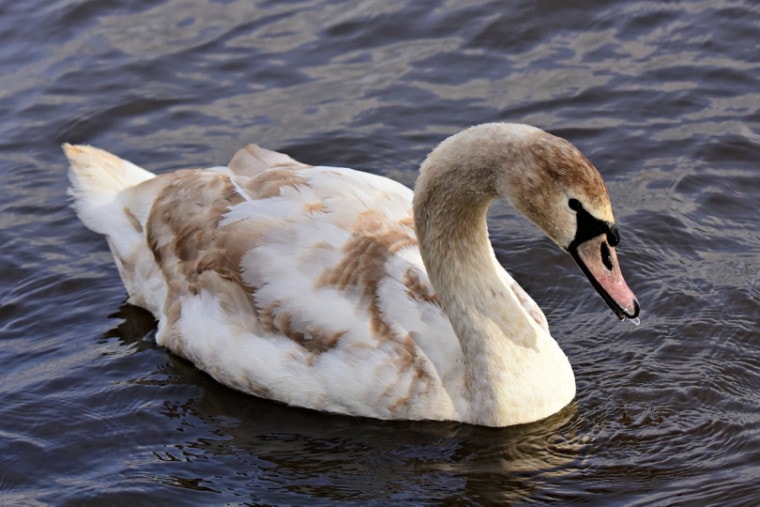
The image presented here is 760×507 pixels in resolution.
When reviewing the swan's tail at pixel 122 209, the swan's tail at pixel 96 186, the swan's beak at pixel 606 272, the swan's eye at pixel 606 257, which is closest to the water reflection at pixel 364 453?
the swan's beak at pixel 606 272

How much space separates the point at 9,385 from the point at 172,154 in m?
3.33

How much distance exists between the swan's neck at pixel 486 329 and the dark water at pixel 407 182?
7.0 inches

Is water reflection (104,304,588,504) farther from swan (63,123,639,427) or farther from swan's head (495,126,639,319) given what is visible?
swan's head (495,126,639,319)

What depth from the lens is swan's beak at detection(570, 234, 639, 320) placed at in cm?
693

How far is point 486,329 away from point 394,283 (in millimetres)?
606

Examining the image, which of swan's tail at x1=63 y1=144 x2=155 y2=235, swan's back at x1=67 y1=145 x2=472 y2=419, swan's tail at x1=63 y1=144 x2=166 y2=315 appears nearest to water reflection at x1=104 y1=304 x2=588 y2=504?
swan's back at x1=67 y1=145 x2=472 y2=419

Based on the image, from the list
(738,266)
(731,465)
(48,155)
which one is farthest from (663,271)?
(48,155)

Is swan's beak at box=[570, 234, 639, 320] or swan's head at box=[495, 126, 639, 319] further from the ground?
swan's head at box=[495, 126, 639, 319]

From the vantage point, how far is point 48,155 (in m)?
11.6

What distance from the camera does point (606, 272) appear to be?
6984 millimetres

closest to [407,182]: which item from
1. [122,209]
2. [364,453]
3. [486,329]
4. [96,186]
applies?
[122,209]

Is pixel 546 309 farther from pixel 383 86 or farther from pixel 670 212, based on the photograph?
pixel 383 86

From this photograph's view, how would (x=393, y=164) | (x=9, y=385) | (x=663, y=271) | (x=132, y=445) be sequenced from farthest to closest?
(x=393, y=164) → (x=663, y=271) → (x=9, y=385) → (x=132, y=445)

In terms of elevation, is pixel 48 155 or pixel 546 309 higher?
pixel 48 155
